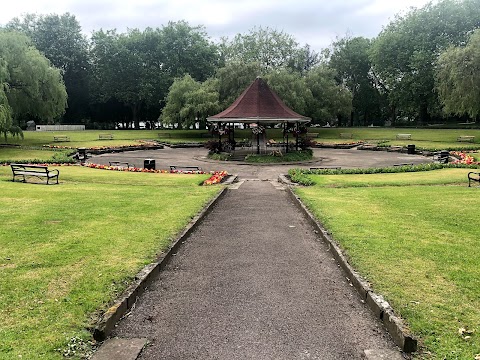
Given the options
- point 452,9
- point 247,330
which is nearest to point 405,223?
point 247,330

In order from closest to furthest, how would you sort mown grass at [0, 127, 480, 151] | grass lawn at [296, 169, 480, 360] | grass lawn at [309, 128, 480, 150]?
grass lawn at [296, 169, 480, 360] < mown grass at [0, 127, 480, 151] < grass lawn at [309, 128, 480, 150]

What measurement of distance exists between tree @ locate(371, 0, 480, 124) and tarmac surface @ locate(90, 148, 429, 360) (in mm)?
50868

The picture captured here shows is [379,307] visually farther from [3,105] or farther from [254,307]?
[3,105]

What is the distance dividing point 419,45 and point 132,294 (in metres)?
57.5

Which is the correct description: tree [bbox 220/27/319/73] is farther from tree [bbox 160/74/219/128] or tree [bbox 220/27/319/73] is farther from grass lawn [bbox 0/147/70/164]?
grass lawn [bbox 0/147/70/164]

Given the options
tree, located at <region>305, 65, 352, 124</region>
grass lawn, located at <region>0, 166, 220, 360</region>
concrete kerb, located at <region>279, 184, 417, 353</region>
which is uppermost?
tree, located at <region>305, 65, 352, 124</region>

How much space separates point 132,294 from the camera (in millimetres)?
5574

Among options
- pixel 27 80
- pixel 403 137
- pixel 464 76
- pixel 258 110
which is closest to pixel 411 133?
pixel 403 137

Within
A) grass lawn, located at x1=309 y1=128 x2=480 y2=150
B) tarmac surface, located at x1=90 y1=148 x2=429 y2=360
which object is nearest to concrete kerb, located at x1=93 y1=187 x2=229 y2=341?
tarmac surface, located at x1=90 y1=148 x2=429 y2=360

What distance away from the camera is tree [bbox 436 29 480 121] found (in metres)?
35.4

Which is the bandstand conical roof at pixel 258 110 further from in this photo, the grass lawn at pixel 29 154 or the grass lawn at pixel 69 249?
the grass lawn at pixel 69 249

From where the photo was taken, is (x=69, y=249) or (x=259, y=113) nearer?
(x=69, y=249)

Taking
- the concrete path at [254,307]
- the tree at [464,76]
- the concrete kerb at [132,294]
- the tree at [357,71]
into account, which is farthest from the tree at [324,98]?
the concrete kerb at [132,294]

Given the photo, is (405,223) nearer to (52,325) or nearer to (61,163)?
(52,325)
